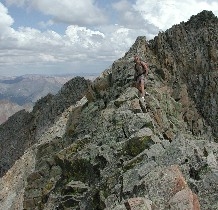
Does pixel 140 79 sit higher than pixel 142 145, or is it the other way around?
pixel 140 79

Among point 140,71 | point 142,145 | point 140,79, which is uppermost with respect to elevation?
point 140,71

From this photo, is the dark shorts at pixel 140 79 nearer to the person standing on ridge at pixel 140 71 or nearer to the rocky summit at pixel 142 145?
the person standing on ridge at pixel 140 71

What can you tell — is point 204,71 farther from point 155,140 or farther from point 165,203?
point 165,203

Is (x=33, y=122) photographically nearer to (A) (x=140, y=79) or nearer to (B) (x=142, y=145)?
(A) (x=140, y=79)

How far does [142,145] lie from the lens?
26719 millimetres

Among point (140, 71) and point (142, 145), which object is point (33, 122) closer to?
point (140, 71)

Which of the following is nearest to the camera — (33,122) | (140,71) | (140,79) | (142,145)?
(142,145)

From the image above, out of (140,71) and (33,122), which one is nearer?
(140,71)

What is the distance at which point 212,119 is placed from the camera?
6862 cm

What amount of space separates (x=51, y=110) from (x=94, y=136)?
74.8m

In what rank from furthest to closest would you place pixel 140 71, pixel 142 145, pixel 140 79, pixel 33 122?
pixel 33 122, pixel 140 71, pixel 140 79, pixel 142 145

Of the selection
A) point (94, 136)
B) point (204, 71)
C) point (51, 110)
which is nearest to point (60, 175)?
point (94, 136)

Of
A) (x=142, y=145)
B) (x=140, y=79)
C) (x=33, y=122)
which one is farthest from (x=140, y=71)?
(x=33, y=122)

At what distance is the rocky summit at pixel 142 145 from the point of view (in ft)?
63.0
